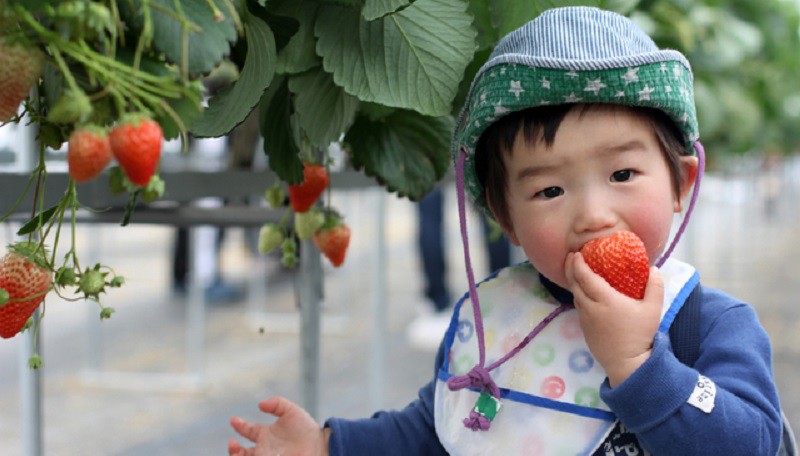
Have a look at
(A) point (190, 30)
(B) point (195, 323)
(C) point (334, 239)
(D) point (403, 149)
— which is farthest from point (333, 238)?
(B) point (195, 323)

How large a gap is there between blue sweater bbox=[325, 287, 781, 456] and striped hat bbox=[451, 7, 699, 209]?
17cm

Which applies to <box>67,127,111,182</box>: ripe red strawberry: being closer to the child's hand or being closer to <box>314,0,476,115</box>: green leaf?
<box>314,0,476,115</box>: green leaf

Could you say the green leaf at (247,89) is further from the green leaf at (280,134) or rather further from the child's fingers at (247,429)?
the child's fingers at (247,429)

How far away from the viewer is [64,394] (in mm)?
2799

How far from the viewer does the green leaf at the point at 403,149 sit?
0.82 metres

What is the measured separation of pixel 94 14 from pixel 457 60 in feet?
1.01

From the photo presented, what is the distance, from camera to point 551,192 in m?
0.71

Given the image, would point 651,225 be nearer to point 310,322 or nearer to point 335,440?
point 335,440

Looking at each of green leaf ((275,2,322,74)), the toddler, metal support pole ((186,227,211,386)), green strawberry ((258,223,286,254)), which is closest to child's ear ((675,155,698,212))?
the toddler

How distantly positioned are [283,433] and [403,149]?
0.29 metres

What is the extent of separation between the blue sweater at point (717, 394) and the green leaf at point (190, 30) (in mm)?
381

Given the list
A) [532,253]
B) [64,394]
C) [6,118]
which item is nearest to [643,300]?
[532,253]

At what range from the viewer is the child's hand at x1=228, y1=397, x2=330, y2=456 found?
0.81 m

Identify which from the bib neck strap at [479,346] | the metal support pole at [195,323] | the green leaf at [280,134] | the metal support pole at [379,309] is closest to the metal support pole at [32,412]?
the green leaf at [280,134]
